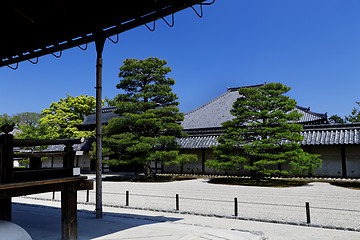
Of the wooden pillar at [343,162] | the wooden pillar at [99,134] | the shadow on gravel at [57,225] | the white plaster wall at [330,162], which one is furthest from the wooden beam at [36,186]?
the wooden pillar at [343,162]

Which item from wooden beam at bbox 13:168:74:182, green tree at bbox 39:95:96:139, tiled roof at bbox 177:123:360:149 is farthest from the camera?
green tree at bbox 39:95:96:139

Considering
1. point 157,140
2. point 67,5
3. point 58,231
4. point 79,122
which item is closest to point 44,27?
point 67,5

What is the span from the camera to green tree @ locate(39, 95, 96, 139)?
3466 cm

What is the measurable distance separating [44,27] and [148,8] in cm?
252

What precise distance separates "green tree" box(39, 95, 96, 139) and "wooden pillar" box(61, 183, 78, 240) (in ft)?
99.1

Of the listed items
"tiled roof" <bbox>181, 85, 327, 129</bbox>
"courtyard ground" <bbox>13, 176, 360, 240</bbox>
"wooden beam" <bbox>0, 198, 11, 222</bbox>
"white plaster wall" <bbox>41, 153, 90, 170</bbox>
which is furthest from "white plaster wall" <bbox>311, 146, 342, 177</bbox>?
"white plaster wall" <bbox>41, 153, 90, 170</bbox>

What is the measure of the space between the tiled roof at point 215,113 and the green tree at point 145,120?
678cm

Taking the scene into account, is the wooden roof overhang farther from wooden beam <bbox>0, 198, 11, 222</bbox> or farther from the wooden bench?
wooden beam <bbox>0, 198, 11, 222</bbox>

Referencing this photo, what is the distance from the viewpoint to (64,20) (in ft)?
20.5

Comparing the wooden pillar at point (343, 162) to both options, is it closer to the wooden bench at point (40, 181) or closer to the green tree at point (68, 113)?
the wooden bench at point (40, 181)

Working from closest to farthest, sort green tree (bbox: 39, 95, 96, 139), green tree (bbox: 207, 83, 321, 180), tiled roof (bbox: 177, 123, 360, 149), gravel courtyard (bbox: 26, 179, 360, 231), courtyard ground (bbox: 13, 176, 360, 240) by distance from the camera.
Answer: courtyard ground (bbox: 13, 176, 360, 240)
gravel courtyard (bbox: 26, 179, 360, 231)
green tree (bbox: 207, 83, 321, 180)
tiled roof (bbox: 177, 123, 360, 149)
green tree (bbox: 39, 95, 96, 139)

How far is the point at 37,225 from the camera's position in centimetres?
682

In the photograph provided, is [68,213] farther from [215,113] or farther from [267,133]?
[215,113]

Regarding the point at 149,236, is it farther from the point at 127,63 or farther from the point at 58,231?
the point at 127,63
